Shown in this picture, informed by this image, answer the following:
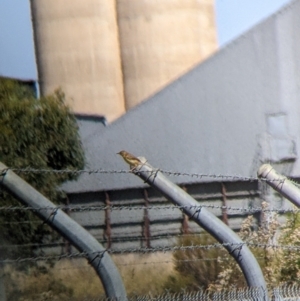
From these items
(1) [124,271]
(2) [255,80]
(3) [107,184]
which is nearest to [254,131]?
(2) [255,80]

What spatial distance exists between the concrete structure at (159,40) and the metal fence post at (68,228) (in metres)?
16.6

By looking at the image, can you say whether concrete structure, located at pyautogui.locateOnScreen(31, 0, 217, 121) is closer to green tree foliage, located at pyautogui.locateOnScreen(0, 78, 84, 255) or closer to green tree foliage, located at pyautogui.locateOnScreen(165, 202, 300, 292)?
green tree foliage, located at pyautogui.locateOnScreen(0, 78, 84, 255)

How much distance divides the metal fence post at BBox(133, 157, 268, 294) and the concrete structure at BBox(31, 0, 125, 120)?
51.7 feet

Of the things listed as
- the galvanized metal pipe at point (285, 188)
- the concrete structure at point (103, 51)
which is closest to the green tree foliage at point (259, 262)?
the galvanized metal pipe at point (285, 188)

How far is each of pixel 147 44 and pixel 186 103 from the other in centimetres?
460

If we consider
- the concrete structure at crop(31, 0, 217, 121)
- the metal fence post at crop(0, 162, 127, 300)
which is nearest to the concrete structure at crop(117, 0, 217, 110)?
the concrete structure at crop(31, 0, 217, 121)

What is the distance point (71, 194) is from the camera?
1609 cm

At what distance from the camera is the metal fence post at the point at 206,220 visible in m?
6.20

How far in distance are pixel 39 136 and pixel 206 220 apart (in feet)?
25.9

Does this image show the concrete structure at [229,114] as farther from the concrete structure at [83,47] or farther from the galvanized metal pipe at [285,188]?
the galvanized metal pipe at [285,188]

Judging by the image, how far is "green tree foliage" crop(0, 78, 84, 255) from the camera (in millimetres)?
13062

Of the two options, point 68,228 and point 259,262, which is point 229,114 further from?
point 68,228

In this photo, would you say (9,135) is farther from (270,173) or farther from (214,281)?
(270,173)

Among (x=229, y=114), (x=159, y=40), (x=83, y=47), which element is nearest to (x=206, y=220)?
(x=229, y=114)
